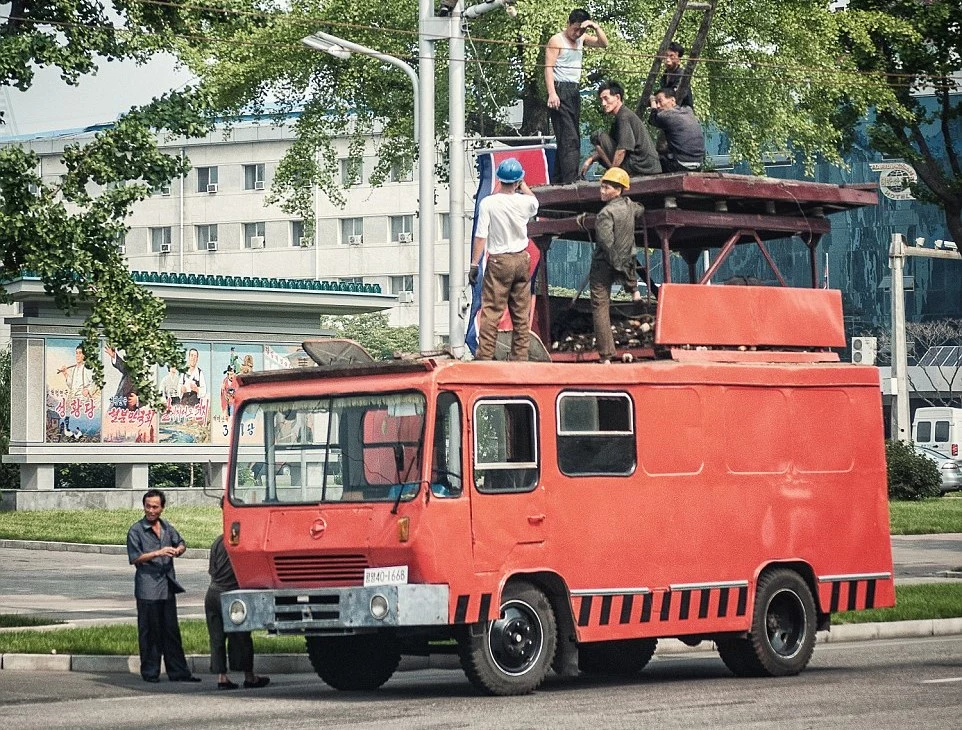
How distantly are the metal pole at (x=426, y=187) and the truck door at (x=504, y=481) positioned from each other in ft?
20.7

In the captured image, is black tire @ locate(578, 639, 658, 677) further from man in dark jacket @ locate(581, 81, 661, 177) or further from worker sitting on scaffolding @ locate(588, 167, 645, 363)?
man in dark jacket @ locate(581, 81, 661, 177)

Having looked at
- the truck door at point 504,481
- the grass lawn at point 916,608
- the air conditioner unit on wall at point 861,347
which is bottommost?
the grass lawn at point 916,608

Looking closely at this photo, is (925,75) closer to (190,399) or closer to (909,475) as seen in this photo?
(909,475)

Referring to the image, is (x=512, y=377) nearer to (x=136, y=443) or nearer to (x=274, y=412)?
(x=274, y=412)

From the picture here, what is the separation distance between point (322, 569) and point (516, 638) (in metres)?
1.51

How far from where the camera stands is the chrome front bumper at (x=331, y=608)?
42.2ft

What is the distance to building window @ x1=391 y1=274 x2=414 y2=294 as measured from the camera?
9281cm

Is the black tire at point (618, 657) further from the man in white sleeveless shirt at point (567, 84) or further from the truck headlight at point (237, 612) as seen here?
the man in white sleeveless shirt at point (567, 84)

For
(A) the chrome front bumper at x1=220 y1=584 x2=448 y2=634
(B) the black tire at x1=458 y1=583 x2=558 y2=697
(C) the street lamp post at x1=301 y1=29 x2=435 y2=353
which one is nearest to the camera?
(A) the chrome front bumper at x1=220 y1=584 x2=448 y2=634

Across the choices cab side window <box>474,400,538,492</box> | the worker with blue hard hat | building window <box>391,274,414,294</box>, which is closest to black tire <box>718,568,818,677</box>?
cab side window <box>474,400,538,492</box>

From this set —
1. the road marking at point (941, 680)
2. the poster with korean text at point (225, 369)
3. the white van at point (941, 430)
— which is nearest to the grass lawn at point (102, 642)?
the road marking at point (941, 680)

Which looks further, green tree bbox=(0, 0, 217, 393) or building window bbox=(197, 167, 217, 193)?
building window bbox=(197, 167, 217, 193)

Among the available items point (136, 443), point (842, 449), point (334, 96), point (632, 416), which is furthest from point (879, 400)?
point (136, 443)

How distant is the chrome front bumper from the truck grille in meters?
0.11
